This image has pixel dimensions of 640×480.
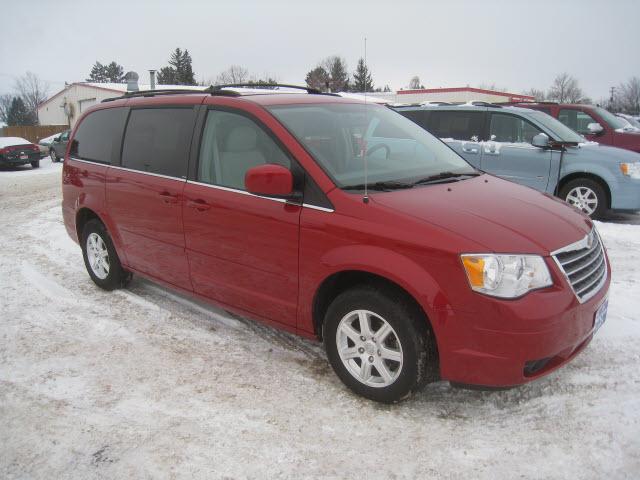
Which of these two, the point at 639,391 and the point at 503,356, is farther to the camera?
the point at 639,391

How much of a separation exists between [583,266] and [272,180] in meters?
1.85

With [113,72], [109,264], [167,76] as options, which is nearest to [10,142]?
[109,264]

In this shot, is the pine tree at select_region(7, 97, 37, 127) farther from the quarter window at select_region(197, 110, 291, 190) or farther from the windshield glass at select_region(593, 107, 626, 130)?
the quarter window at select_region(197, 110, 291, 190)

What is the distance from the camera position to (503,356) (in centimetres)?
272

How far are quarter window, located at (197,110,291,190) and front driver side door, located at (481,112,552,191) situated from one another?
5.51 meters

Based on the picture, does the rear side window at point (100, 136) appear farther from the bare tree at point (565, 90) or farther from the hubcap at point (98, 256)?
the bare tree at point (565, 90)

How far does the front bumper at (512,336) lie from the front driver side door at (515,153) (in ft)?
18.6

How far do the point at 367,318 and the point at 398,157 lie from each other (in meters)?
1.29

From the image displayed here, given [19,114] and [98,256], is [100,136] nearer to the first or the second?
[98,256]

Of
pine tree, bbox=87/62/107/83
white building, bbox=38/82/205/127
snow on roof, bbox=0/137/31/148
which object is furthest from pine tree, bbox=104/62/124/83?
snow on roof, bbox=0/137/31/148

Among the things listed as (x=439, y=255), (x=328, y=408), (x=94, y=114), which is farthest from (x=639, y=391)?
(x=94, y=114)

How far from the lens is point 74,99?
45781 millimetres

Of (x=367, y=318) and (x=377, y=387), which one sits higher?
(x=367, y=318)

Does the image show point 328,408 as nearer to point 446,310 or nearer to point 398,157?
point 446,310
